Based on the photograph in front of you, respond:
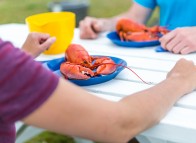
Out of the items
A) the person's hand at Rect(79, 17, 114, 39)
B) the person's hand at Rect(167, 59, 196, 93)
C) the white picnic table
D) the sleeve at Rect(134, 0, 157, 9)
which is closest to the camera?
the white picnic table

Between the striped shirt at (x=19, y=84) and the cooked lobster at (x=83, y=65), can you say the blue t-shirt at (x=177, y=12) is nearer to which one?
the cooked lobster at (x=83, y=65)

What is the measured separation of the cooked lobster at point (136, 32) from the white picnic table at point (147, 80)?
50mm

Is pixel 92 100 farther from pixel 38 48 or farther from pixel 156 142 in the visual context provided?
pixel 156 142

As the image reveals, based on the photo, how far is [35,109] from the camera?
2.27ft

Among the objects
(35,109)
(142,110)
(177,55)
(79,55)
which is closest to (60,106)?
(35,109)

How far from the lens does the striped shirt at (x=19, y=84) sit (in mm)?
672

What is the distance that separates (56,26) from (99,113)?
0.67 metres

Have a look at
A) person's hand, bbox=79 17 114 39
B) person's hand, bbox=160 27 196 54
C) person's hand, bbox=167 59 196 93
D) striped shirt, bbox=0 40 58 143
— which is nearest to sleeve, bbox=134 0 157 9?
person's hand, bbox=79 17 114 39

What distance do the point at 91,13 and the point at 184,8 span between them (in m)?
3.69

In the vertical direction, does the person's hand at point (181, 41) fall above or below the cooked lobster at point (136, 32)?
above

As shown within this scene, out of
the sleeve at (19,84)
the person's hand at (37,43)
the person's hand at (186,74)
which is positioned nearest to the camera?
the sleeve at (19,84)

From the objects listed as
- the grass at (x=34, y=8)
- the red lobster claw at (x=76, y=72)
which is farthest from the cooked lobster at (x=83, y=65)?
the grass at (x=34, y=8)

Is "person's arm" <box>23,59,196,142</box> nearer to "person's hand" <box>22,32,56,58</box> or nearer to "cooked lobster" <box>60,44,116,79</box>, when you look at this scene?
"cooked lobster" <box>60,44,116,79</box>

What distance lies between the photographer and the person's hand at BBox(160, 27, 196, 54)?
1356 mm
